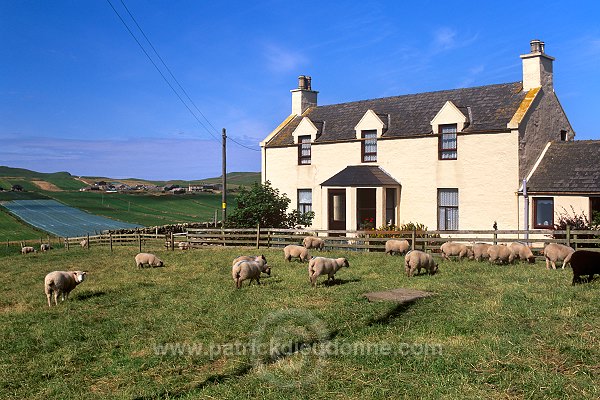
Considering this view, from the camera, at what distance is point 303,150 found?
34656 mm

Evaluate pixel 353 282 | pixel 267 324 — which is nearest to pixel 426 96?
pixel 353 282

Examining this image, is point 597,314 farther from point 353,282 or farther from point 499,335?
point 353,282

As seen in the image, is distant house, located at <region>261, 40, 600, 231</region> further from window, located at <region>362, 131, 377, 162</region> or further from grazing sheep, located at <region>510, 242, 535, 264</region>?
grazing sheep, located at <region>510, 242, 535, 264</region>

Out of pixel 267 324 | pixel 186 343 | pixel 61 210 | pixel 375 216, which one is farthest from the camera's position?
pixel 61 210

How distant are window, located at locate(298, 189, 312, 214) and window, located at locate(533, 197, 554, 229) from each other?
13.9 m

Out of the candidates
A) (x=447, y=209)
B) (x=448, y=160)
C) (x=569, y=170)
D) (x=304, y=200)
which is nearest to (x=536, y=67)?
(x=569, y=170)

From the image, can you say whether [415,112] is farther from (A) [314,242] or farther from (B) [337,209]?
(A) [314,242]

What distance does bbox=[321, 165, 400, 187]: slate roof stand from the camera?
96.6 ft

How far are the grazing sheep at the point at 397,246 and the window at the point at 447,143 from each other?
7.83 meters

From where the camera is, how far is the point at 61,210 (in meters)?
73.9

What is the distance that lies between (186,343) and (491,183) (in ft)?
68.5

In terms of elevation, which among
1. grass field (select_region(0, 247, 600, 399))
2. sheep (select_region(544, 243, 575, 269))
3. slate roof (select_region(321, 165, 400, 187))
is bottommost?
grass field (select_region(0, 247, 600, 399))

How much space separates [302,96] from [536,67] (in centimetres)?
1644

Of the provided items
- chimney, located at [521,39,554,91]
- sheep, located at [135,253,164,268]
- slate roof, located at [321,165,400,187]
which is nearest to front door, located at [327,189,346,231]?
slate roof, located at [321,165,400,187]
